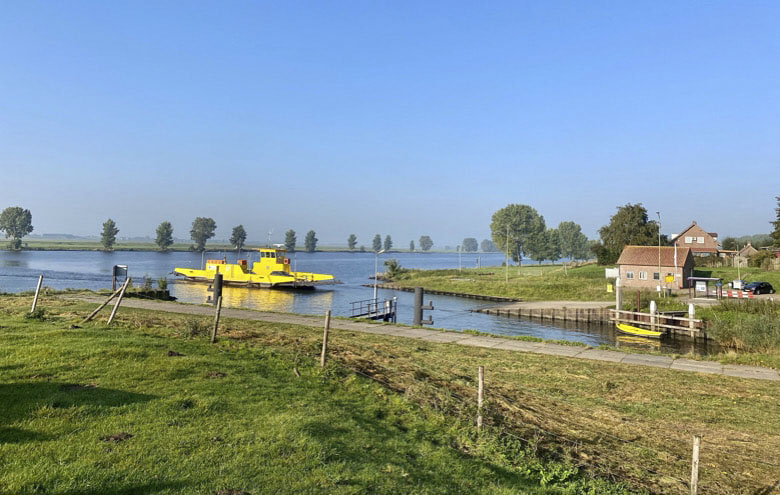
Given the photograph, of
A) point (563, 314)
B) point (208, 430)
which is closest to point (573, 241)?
point (563, 314)

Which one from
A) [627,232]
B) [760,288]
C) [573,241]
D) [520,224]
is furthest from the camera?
[573,241]

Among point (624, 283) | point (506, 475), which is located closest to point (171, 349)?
point (506, 475)

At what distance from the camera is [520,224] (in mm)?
147000

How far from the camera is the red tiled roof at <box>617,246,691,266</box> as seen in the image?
179ft

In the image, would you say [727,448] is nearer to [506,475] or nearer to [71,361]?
[506,475]

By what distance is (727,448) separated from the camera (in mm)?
8578

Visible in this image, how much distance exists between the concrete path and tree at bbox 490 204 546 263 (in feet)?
394

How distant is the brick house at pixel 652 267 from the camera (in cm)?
5331

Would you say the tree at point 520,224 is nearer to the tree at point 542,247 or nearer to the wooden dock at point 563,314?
the tree at point 542,247

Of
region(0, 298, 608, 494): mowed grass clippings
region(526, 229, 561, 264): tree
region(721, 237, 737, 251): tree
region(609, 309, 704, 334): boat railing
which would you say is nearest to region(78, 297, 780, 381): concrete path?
region(0, 298, 608, 494): mowed grass clippings

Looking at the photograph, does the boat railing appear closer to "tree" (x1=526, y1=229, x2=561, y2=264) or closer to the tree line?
the tree line

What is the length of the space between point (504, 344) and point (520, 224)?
133623mm

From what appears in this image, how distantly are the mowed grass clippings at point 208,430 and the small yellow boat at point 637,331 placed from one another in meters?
31.9

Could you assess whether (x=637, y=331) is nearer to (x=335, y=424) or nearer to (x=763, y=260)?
(x=335, y=424)
